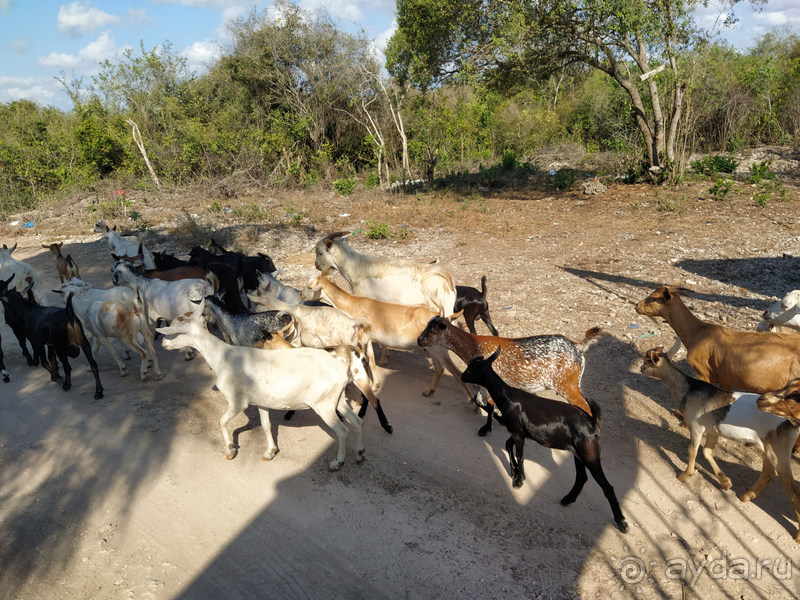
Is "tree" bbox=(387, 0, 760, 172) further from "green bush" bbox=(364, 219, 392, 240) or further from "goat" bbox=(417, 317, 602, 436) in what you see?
"goat" bbox=(417, 317, 602, 436)

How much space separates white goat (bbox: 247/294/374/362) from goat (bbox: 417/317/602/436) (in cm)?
117

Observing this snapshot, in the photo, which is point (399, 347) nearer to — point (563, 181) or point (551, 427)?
point (551, 427)

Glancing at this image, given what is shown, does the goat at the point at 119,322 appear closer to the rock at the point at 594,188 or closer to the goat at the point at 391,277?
the goat at the point at 391,277

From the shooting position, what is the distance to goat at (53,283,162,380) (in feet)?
23.1

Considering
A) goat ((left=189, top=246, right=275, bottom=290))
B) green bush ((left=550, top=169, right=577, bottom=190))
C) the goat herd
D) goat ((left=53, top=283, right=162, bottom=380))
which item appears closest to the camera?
the goat herd

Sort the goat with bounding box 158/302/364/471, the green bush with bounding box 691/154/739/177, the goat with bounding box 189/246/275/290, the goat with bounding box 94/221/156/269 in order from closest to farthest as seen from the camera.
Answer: the goat with bounding box 158/302/364/471
the goat with bounding box 189/246/275/290
the goat with bounding box 94/221/156/269
the green bush with bounding box 691/154/739/177

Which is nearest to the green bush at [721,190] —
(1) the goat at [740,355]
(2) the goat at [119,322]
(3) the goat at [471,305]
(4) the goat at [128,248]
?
(1) the goat at [740,355]

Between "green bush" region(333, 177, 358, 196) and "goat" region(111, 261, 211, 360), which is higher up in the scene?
"green bush" region(333, 177, 358, 196)

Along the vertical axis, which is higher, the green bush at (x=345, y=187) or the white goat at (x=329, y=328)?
the green bush at (x=345, y=187)

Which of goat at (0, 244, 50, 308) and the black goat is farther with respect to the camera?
goat at (0, 244, 50, 308)

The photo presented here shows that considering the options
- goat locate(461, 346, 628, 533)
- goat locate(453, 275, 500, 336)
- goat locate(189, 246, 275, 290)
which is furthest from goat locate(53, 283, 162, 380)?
goat locate(461, 346, 628, 533)

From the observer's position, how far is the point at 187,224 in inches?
629

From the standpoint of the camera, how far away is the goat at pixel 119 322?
277 inches

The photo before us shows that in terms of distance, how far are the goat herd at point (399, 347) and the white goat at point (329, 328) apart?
0.04 ft
